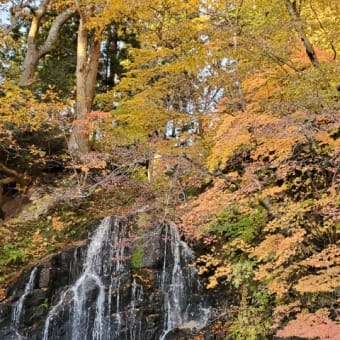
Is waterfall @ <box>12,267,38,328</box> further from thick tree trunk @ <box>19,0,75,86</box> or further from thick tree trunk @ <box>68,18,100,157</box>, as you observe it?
thick tree trunk @ <box>19,0,75,86</box>

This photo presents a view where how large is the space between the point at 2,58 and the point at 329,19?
11.8 m

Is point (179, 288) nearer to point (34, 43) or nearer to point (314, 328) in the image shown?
point (314, 328)

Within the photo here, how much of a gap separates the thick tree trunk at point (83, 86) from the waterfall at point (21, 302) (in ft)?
12.8

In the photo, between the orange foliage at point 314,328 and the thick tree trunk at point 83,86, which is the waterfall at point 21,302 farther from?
the orange foliage at point 314,328

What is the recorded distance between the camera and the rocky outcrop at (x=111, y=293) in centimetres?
778

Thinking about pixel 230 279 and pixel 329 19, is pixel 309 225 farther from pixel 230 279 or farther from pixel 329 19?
pixel 329 19

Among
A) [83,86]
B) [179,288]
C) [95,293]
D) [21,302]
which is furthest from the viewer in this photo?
[83,86]

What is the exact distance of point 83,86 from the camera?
41.1ft

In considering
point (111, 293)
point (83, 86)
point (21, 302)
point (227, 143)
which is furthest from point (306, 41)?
point (83, 86)

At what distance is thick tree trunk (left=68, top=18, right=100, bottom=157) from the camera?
11766 millimetres

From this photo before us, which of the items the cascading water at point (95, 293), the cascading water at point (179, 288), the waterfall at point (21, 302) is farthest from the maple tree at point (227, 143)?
the cascading water at point (95, 293)

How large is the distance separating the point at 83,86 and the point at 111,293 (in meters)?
6.92

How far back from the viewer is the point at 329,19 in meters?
7.45

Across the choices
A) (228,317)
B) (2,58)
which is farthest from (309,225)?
(2,58)
